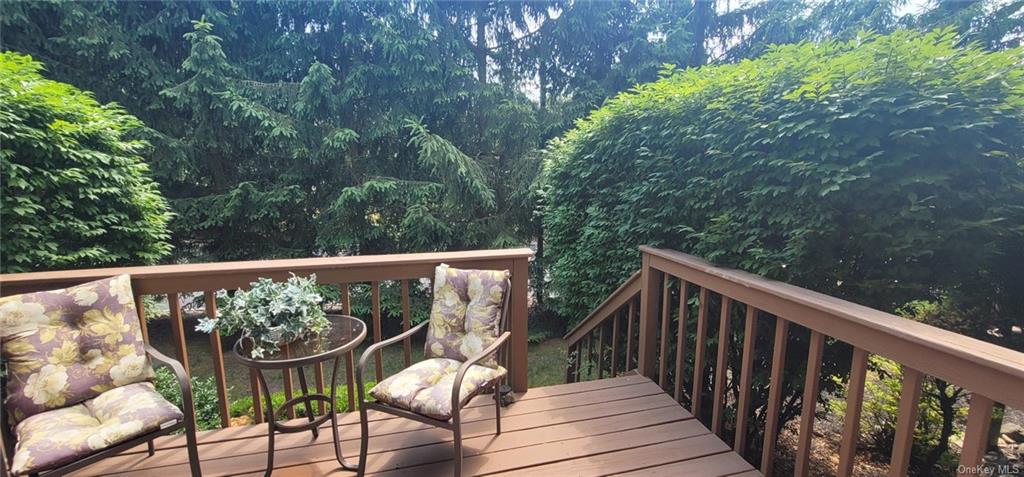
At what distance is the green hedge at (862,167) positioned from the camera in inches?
60.7

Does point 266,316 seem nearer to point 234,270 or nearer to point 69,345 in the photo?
point 234,270

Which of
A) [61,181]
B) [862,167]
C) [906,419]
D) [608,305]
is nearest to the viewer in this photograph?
[906,419]

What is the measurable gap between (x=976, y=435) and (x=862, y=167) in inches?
39.2

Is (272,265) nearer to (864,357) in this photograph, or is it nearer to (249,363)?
(249,363)

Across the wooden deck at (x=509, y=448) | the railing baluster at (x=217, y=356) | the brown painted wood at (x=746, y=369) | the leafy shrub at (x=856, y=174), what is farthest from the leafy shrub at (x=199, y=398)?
the leafy shrub at (x=856, y=174)

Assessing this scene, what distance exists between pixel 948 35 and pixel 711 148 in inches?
37.4

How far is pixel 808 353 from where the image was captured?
1907mm

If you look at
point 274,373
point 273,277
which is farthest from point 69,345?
point 274,373

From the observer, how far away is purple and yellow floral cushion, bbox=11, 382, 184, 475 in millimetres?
1454

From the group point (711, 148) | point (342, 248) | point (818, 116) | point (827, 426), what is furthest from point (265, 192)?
point (827, 426)

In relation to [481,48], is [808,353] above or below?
below

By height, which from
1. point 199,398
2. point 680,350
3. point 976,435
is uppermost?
point 976,435

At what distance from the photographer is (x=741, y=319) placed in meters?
2.35

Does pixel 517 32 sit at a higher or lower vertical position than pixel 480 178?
higher
